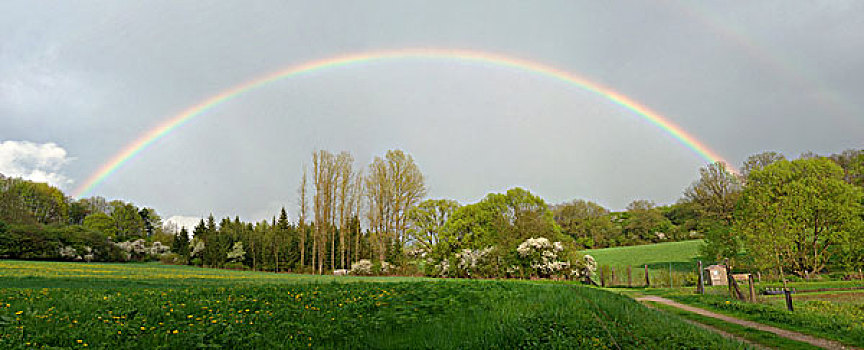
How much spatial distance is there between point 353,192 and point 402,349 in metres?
41.8

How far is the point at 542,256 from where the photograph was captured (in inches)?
1201

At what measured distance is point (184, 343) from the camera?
5.13 meters

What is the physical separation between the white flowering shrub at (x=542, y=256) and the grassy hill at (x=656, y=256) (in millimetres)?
17904

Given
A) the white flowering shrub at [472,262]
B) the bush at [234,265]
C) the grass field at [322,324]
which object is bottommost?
the bush at [234,265]

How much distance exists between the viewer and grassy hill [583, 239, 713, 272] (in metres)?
44.4

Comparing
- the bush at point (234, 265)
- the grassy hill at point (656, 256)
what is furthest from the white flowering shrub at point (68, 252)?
the grassy hill at point (656, 256)

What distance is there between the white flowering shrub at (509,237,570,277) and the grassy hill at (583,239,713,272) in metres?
17.9

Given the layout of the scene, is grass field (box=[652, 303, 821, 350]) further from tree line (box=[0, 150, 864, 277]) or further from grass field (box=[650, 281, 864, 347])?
tree line (box=[0, 150, 864, 277])

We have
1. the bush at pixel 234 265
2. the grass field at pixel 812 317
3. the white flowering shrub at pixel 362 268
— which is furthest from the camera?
the bush at pixel 234 265

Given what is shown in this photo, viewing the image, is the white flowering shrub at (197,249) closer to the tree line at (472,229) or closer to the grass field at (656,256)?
the tree line at (472,229)

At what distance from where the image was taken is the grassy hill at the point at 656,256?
146ft

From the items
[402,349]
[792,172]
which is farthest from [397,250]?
[402,349]

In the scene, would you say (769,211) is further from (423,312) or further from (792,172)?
(423,312)

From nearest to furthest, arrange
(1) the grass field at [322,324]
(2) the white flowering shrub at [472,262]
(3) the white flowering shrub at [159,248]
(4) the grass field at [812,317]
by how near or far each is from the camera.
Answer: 1. (1) the grass field at [322,324]
2. (4) the grass field at [812,317]
3. (2) the white flowering shrub at [472,262]
4. (3) the white flowering shrub at [159,248]
